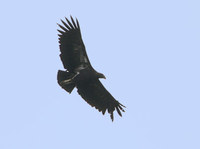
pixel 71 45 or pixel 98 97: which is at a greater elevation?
pixel 71 45

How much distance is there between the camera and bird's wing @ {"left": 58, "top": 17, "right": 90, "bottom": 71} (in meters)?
21.3

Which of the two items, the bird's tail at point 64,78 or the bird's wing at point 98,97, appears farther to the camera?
the bird's wing at point 98,97

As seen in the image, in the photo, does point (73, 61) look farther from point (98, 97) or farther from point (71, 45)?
point (98, 97)

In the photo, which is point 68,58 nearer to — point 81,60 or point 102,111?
point 81,60

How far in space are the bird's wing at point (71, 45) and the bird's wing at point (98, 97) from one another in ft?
4.60

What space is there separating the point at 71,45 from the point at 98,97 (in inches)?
115

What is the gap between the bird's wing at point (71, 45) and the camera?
2127 centimetres

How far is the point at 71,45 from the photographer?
2134cm

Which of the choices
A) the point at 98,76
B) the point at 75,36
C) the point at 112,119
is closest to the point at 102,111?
the point at 112,119

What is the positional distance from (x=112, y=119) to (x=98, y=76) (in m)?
2.43

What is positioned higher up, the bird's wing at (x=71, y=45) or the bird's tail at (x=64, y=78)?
the bird's wing at (x=71, y=45)

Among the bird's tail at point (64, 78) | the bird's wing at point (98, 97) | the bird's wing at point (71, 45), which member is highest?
the bird's wing at point (71, 45)

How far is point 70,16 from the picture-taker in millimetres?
21516

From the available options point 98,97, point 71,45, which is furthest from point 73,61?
point 98,97
